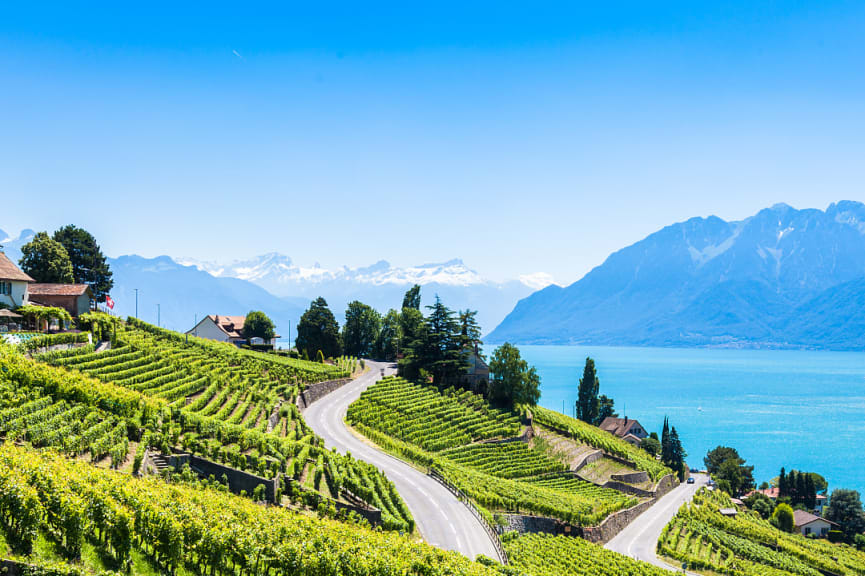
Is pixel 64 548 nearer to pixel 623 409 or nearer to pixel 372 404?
pixel 372 404

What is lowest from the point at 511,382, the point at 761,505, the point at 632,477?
the point at 761,505

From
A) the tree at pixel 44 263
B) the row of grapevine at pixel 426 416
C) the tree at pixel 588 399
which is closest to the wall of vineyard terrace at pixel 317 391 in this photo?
the row of grapevine at pixel 426 416

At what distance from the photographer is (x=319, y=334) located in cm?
8775

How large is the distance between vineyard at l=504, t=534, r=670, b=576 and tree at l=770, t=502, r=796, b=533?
47.7 m

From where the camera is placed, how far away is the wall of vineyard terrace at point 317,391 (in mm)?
58253

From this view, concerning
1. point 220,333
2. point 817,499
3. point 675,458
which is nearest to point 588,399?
point 675,458

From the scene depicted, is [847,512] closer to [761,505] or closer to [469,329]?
[761,505]

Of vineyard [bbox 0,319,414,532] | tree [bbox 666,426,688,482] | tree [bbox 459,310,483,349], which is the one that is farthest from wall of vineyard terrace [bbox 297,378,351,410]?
tree [bbox 666,426,688,482]

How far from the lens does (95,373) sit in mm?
38688

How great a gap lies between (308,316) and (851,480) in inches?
4092

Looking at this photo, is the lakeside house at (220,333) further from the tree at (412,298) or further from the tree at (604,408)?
the tree at (604,408)

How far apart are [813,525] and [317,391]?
213 ft

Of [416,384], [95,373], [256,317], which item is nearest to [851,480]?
[416,384]

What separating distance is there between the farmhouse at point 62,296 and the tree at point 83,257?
1456cm
